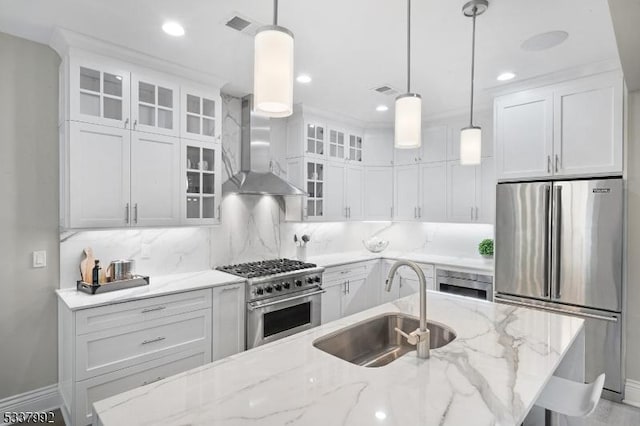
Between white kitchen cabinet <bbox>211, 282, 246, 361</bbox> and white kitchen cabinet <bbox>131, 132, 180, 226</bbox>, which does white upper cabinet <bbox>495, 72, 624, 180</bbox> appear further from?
white kitchen cabinet <bbox>131, 132, 180, 226</bbox>

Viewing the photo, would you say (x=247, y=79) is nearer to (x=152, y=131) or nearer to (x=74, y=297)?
(x=152, y=131)

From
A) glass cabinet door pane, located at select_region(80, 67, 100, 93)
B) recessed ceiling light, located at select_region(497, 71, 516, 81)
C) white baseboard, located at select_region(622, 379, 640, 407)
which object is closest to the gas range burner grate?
glass cabinet door pane, located at select_region(80, 67, 100, 93)

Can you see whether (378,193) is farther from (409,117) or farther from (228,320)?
(409,117)

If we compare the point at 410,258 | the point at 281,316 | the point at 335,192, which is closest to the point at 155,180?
the point at 281,316

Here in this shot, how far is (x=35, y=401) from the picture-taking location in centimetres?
261

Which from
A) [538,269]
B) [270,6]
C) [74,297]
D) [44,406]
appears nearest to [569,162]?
[538,269]

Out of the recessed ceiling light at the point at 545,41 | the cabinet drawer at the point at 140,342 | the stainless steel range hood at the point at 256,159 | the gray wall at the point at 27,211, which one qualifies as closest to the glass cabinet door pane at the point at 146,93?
the gray wall at the point at 27,211

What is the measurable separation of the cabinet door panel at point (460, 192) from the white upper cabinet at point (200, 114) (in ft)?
9.24

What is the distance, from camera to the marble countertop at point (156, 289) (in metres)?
→ 2.42

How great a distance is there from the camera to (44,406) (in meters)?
2.64

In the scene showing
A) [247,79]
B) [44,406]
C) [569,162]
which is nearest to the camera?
[44,406]

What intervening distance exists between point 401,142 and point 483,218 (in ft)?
9.47

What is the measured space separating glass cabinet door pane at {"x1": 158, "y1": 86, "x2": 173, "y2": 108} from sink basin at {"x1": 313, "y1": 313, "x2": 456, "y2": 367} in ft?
7.87

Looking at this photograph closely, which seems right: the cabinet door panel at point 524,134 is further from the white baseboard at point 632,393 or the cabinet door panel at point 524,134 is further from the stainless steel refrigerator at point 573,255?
the white baseboard at point 632,393
